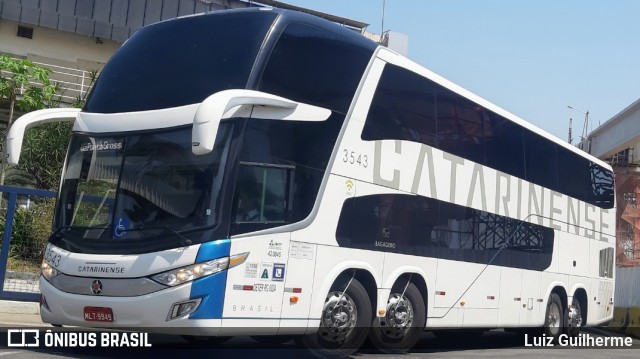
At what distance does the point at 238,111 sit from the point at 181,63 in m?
1.20

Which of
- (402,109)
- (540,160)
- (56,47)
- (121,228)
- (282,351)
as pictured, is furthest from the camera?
(56,47)

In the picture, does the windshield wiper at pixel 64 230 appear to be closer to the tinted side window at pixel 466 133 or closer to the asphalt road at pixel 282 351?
the asphalt road at pixel 282 351

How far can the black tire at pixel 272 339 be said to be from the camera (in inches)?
425

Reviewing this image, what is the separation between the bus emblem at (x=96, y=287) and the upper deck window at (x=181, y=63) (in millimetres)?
2064

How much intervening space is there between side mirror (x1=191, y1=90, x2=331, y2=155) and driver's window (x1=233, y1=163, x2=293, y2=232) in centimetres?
61

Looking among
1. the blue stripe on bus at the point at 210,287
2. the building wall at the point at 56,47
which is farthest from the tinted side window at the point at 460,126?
the building wall at the point at 56,47

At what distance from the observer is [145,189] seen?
9.33 meters

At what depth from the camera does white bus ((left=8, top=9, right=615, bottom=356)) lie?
8.97 meters

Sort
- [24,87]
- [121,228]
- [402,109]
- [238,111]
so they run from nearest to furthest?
[238,111], [121,228], [402,109], [24,87]

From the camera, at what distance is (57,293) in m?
9.46

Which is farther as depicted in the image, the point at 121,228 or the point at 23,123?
the point at 23,123

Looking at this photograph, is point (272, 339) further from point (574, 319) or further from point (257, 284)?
point (574, 319)

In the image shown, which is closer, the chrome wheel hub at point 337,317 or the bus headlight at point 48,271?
the bus headlight at point 48,271

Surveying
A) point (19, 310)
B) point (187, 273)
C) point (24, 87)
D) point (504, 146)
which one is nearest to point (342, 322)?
point (187, 273)
